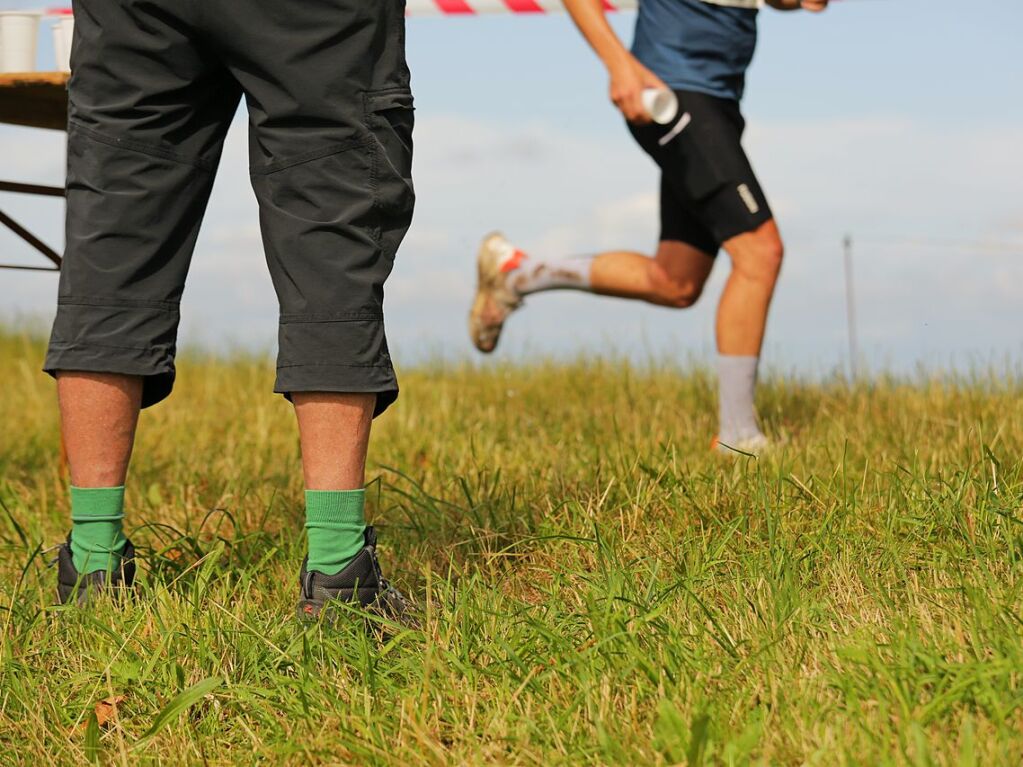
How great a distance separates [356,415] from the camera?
2.12 metres

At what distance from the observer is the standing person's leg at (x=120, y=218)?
218 centimetres

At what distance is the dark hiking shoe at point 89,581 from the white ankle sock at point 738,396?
82.2 inches

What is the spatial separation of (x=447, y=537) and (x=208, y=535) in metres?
0.73

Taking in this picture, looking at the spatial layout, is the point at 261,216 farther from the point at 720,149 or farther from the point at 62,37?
the point at 720,149

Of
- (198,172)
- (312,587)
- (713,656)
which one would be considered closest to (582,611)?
(713,656)

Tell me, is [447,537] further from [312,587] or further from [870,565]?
[870,565]

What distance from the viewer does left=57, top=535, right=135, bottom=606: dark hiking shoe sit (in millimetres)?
2258

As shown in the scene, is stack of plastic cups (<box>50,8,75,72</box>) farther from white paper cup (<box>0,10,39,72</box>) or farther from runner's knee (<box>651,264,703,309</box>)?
runner's knee (<box>651,264,703,309</box>)

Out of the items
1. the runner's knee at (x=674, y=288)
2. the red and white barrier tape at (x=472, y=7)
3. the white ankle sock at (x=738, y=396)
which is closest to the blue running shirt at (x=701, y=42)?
the runner's knee at (x=674, y=288)

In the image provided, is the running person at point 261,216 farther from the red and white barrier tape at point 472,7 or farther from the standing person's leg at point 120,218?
the red and white barrier tape at point 472,7

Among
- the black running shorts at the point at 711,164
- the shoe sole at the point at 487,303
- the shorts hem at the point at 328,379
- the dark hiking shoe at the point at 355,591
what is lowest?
the shoe sole at the point at 487,303

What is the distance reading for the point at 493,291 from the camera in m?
5.35

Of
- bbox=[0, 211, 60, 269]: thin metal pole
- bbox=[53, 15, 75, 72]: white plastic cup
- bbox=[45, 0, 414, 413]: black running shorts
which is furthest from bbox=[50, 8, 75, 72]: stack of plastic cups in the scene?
bbox=[45, 0, 414, 413]: black running shorts

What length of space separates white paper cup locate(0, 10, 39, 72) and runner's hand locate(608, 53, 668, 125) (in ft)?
5.58
